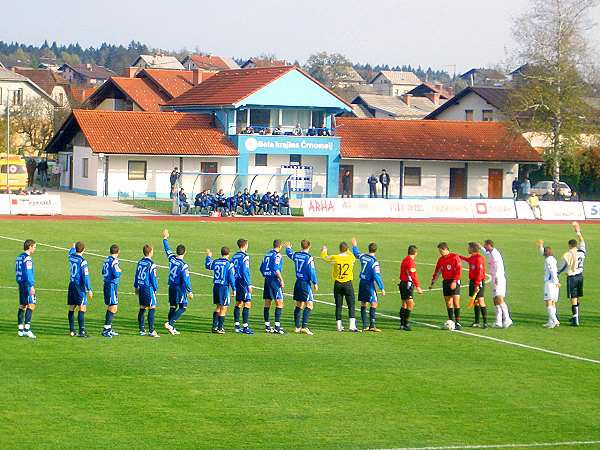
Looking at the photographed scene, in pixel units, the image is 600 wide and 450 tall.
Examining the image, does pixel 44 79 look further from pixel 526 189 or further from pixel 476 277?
pixel 476 277

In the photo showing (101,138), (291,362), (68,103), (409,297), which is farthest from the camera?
(68,103)

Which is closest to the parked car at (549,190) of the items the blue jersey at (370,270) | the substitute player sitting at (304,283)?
the blue jersey at (370,270)

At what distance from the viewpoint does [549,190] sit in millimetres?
75375

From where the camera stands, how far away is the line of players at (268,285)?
68.1 ft

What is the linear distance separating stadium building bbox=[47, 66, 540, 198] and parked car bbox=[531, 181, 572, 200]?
6.95 ft

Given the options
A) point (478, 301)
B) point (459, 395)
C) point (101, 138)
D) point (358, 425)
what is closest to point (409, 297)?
point (478, 301)

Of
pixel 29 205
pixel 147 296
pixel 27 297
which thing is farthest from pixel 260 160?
pixel 27 297

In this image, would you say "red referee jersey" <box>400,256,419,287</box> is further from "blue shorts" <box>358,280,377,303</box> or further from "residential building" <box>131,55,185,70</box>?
"residential building" <box>131,55,185,70</box>

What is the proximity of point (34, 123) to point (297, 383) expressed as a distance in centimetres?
7173

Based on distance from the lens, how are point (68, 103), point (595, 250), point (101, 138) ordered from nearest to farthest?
point (595, 250) < point (101, 138) < point (68, 103)

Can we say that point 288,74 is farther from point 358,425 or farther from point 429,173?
point 358,425

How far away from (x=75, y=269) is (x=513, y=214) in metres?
41.1

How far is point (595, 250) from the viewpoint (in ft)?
137

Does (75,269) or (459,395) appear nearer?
(459,395)
